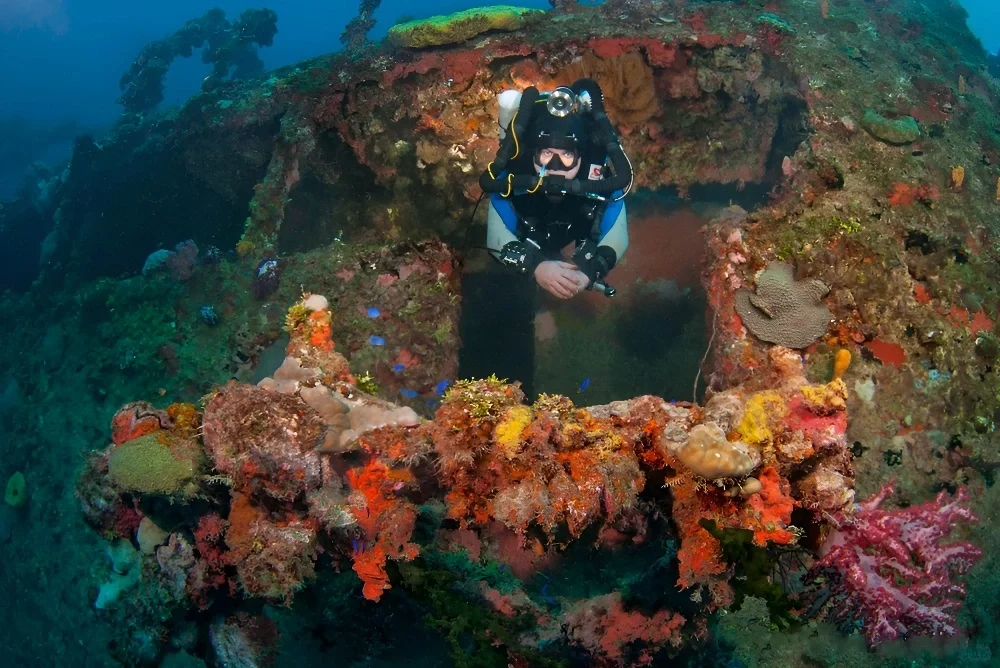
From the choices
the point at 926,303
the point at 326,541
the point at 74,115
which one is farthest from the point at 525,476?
the point at 74,115

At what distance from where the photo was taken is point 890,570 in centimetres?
321

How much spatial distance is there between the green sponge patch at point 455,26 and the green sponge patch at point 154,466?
6.83m

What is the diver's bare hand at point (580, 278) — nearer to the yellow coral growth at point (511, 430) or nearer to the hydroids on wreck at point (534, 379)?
the hydroids on wreck at point (534, 379)

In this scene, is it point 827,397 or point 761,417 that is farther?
point 827,397

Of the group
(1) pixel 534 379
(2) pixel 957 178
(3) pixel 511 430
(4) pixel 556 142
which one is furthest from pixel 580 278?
(2) pixel 957 178

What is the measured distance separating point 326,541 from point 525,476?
153cm

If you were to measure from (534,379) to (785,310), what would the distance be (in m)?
3.67

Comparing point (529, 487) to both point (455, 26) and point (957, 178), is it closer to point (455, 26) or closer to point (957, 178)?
point (957, 178)

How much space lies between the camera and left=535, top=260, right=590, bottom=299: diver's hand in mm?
5781

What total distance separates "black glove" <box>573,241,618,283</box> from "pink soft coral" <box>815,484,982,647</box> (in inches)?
142

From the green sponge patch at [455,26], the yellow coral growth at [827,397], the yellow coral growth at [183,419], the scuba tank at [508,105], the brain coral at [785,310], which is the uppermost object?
the green sponge patch at [455,26]

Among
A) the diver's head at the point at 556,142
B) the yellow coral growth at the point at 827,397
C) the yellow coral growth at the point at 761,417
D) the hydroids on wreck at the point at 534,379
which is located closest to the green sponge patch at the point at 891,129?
the hydroids on wreck at the point at 534,379

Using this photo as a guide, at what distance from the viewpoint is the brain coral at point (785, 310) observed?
4617mm

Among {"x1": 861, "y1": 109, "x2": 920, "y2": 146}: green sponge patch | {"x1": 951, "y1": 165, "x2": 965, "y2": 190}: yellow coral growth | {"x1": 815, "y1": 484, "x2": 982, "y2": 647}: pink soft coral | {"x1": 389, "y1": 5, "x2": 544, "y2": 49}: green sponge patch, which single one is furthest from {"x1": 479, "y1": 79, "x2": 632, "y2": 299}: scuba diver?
{"x1": 951, "y1": 165, "x2": 965, "y2": 190}: yellow coral growth
